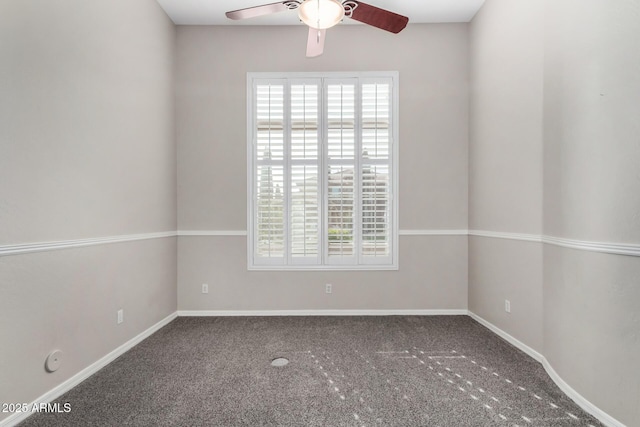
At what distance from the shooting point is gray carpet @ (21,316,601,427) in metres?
1.85

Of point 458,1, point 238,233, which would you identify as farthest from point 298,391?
point 458,1

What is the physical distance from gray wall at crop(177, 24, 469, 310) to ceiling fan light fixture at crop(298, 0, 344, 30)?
1.71 meters

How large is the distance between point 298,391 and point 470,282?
2.46 meters

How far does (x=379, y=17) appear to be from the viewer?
6.88 feet

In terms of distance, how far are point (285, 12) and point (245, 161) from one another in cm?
168

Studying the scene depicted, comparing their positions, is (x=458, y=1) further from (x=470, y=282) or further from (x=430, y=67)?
(x=470, y=282)

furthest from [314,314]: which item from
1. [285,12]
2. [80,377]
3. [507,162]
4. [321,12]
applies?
[285,12]

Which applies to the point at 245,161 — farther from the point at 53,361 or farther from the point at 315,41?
the point at 53,361

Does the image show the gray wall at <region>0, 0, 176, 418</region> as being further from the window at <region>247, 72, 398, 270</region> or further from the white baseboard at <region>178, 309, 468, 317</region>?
the window at <region>247, 72, 398, 270</region>

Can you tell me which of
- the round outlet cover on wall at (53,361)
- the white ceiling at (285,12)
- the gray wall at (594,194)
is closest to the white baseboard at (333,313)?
the gray wall at (594,194)

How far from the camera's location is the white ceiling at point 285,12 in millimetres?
3227

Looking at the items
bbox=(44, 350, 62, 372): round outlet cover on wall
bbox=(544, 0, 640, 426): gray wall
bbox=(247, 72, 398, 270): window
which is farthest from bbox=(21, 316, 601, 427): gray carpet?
bbox=(247, 72, 398, 270): window

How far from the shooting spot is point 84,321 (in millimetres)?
2281

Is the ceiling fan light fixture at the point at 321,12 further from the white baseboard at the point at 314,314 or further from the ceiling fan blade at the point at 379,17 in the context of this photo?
the white baseboard at the point at 314,314
